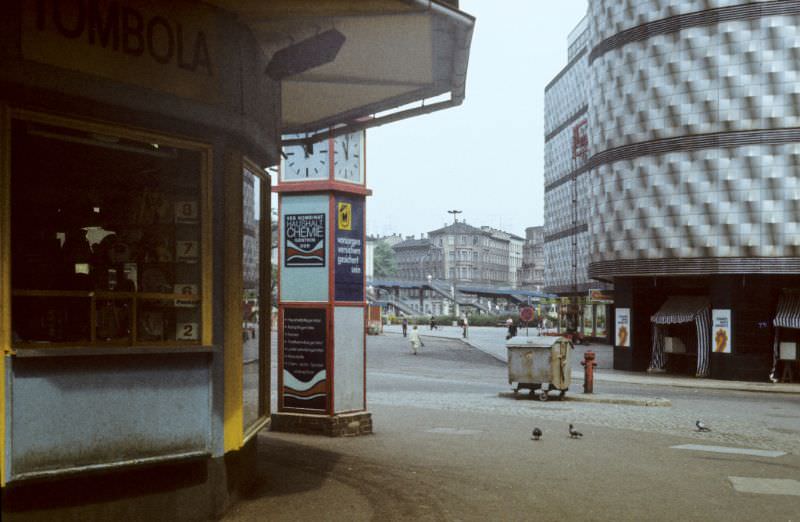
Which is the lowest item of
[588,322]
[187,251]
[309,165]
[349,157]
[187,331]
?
[588,322]

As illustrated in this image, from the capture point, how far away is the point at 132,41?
6.80m

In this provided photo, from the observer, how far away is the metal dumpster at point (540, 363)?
21.8 m

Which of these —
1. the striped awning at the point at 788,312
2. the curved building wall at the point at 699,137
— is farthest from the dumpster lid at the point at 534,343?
the curved building wall at the point at 699,137

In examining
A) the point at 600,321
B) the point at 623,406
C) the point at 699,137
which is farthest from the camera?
the point at 600,321

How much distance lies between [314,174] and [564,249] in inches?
2257

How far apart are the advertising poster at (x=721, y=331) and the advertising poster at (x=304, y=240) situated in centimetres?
2220

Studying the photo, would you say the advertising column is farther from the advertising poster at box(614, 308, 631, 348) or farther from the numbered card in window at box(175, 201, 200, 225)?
the advertising poster at box(614, 308, 631, 348)

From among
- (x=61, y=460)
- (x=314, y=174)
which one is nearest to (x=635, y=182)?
(x=314, y=174)

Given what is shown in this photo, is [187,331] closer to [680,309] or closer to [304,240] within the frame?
[304,240]

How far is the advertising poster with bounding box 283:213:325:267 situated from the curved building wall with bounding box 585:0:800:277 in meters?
22.0

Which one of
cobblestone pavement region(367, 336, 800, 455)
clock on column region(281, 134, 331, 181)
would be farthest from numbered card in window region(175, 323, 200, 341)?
cobblestone pavement region(367, 336, 800, 455)

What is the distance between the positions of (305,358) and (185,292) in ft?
19.9

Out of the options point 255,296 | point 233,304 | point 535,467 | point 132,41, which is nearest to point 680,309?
point 535,467

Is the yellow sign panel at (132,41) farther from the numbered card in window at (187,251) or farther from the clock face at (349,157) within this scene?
the clock face at (349,157)
